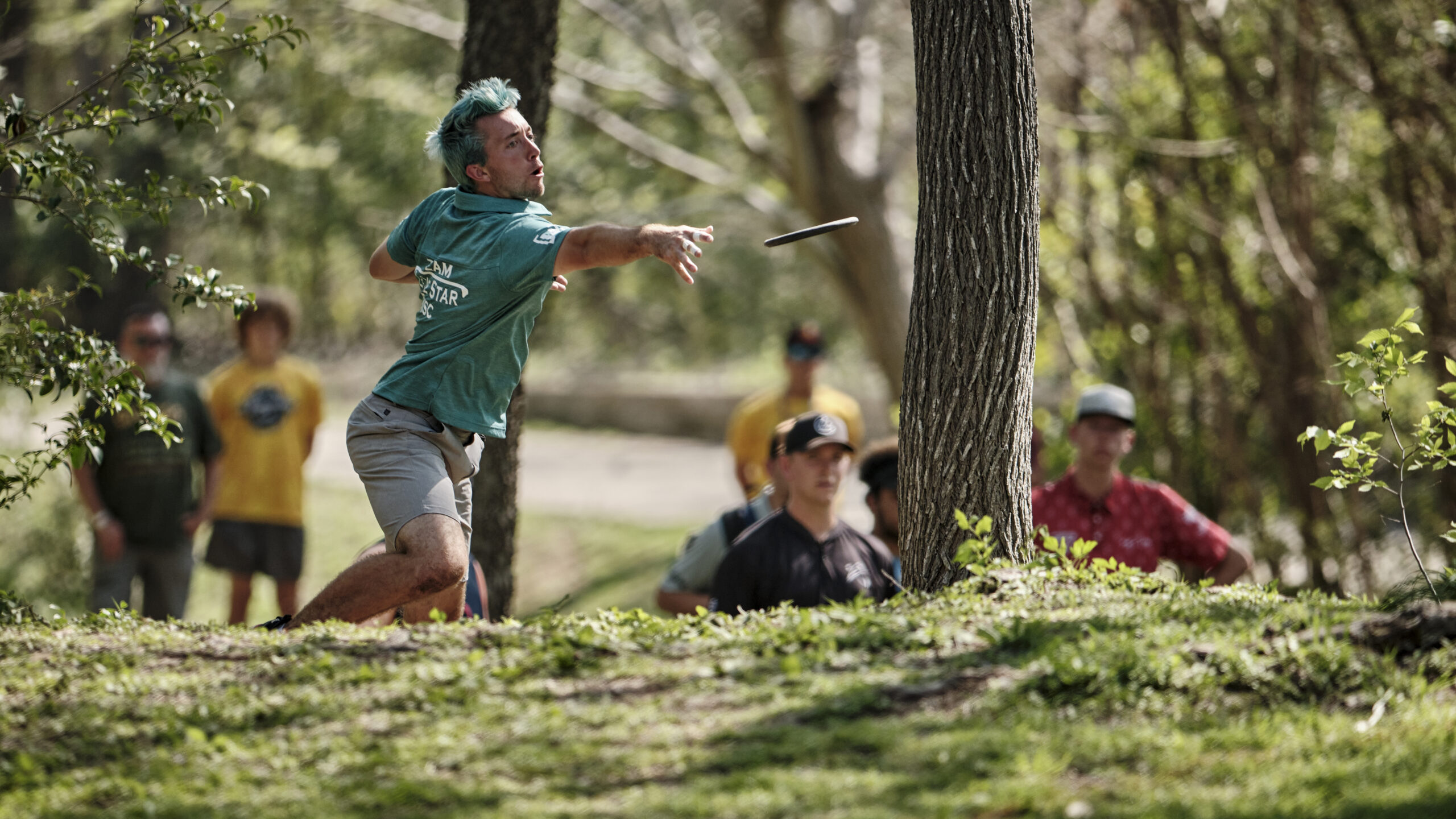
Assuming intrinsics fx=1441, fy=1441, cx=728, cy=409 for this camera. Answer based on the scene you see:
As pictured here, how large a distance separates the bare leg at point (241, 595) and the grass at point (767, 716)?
4.34 m

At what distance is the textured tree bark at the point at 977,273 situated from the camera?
4.76 m

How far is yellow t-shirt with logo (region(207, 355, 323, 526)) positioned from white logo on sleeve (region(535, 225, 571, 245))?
536 cm

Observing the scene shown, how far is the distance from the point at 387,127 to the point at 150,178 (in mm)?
10031

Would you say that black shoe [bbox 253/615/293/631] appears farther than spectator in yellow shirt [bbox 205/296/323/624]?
No

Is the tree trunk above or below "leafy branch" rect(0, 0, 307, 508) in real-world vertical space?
above

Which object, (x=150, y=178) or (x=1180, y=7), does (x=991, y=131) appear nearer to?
(x=150, y=178)

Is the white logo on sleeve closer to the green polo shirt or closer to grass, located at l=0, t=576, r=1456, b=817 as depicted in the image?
the green polo shirt

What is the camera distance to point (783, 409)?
29.4ft

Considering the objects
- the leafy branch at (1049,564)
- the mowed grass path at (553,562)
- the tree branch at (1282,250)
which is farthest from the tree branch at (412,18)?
the leafy branch at (1049,564)

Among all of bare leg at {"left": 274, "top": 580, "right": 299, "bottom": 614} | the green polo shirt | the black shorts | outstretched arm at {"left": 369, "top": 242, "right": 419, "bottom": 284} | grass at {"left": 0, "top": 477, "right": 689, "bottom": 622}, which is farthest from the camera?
grass at {"left": 0, "top": 477, "right": 689, "bottom": 622}

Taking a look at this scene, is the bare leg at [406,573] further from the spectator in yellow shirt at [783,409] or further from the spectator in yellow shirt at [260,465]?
the spectator in yellow shirt at [260,465]

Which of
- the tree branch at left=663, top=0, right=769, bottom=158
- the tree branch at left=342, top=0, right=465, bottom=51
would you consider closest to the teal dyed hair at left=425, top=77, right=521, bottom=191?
the tree branch at left=663, top=0, right=769, bottom=158

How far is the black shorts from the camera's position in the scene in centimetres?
915

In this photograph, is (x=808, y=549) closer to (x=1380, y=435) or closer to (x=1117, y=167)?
(x=1380, y=435)
